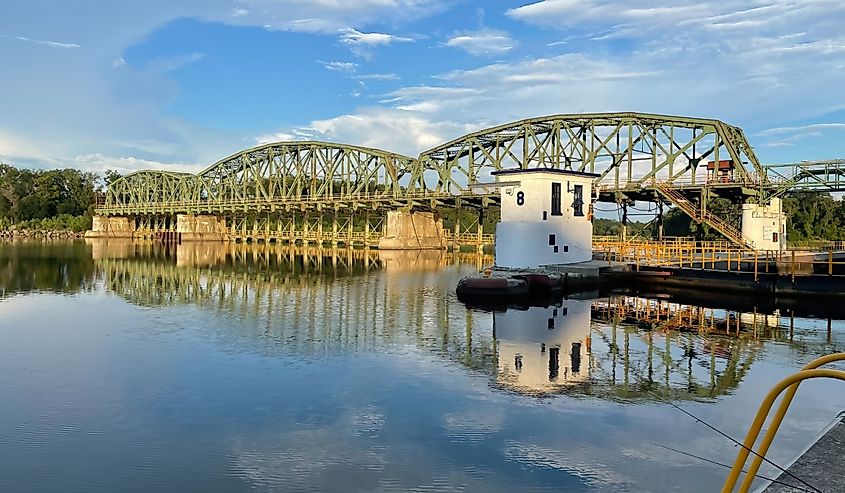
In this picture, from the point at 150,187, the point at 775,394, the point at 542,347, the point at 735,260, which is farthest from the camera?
the point at 150,187

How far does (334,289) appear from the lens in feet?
134

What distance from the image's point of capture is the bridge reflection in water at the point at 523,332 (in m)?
18.6

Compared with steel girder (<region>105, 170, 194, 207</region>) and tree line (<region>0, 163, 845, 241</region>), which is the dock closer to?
tree line (<region>0, 163, 845, 241</region>)

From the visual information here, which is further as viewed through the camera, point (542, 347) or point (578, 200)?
point (578, 200)

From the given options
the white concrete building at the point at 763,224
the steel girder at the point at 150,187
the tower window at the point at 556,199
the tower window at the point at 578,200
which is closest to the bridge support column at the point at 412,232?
the white concrete building at the point at 763,224

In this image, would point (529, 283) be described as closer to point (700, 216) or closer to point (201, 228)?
point (700, 216)

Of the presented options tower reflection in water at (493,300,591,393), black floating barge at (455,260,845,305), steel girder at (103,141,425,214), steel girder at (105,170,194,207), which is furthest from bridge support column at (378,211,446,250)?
steel girder at (105,170,194,207)

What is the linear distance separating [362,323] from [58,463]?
1664cm

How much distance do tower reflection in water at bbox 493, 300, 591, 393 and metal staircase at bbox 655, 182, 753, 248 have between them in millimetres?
26524

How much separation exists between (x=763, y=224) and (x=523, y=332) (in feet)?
134

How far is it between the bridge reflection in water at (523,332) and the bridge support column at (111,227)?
120m

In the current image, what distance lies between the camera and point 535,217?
136 ft

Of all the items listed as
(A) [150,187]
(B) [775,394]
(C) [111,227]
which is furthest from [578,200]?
(A) [150,187]

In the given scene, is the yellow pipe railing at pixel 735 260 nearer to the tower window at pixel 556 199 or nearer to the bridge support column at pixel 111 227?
the tower window at pixel 556 199
